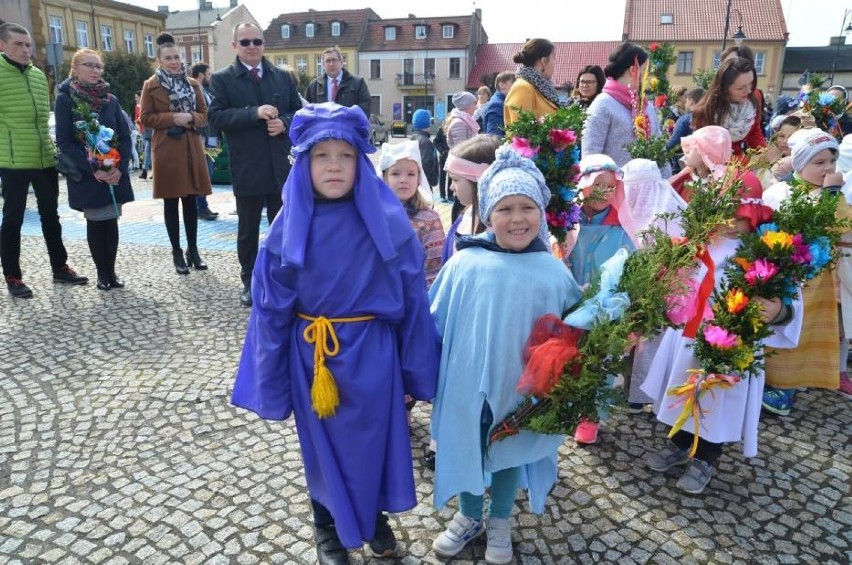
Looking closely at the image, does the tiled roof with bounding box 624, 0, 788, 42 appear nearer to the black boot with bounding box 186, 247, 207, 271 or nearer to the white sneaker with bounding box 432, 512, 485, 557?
the black boot with bounding box 186, 247, 207, 271

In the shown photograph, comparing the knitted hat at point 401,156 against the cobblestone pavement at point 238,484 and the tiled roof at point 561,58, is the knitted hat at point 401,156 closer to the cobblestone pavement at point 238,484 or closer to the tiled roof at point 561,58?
the cobblestone pavement at point 238,484

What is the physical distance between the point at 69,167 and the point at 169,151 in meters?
0.93

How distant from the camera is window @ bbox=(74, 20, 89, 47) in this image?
37500mm

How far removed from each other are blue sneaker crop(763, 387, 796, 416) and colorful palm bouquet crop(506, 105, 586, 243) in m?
1.90

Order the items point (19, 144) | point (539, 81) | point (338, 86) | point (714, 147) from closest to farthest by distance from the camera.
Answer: point (714, 147) → point (539, 81) → point (19, 144) → point (338, 86)

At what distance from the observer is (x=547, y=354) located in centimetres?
206

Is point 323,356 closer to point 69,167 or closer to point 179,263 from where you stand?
point 69,167

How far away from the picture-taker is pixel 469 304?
2.27 metres

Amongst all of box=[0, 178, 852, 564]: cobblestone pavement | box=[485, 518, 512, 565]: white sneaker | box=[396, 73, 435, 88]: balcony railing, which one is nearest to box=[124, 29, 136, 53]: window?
box=[396, 73, 435, 88]: balcony railing

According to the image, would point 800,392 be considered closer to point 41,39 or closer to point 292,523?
point 292,523

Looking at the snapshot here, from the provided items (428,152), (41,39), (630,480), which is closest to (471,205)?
(630,480)

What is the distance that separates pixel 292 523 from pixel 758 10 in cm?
5256

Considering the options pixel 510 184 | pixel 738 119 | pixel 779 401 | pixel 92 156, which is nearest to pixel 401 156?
pixel 510 184

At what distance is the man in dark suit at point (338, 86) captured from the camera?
6508 mm
